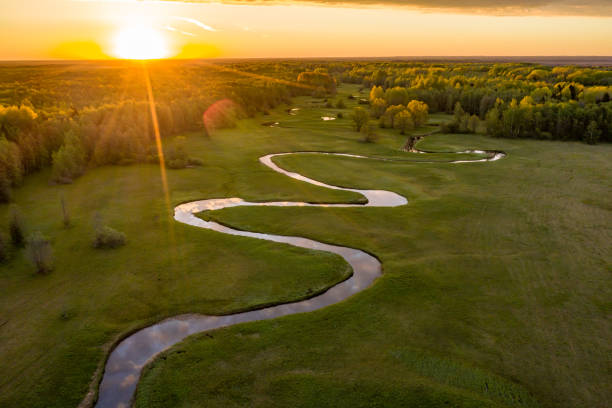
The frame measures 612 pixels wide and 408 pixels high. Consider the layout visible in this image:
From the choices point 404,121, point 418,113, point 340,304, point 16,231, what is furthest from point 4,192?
point 418,113

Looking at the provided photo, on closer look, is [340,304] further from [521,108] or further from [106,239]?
[521,108]

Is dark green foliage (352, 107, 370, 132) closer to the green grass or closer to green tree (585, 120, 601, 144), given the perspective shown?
the green grass

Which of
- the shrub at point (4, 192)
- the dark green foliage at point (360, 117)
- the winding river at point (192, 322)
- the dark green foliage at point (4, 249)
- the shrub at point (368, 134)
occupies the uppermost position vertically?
the dark green foliage at point (360, 117)

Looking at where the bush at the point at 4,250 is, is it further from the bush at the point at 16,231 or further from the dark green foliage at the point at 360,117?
the dark green foliage at the point at 360,117

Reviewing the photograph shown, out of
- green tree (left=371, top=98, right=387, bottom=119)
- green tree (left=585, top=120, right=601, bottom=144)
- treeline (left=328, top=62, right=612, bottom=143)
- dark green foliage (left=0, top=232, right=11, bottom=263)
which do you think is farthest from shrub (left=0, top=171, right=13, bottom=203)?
green tree (left=585, top=120, right=601, bottom=144)

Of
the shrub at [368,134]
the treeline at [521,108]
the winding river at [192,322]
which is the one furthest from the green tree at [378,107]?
the winding river at [192,322]

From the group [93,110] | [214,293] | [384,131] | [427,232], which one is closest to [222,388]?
[214,293]

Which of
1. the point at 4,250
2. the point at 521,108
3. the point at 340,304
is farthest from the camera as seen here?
the point at 521,108
